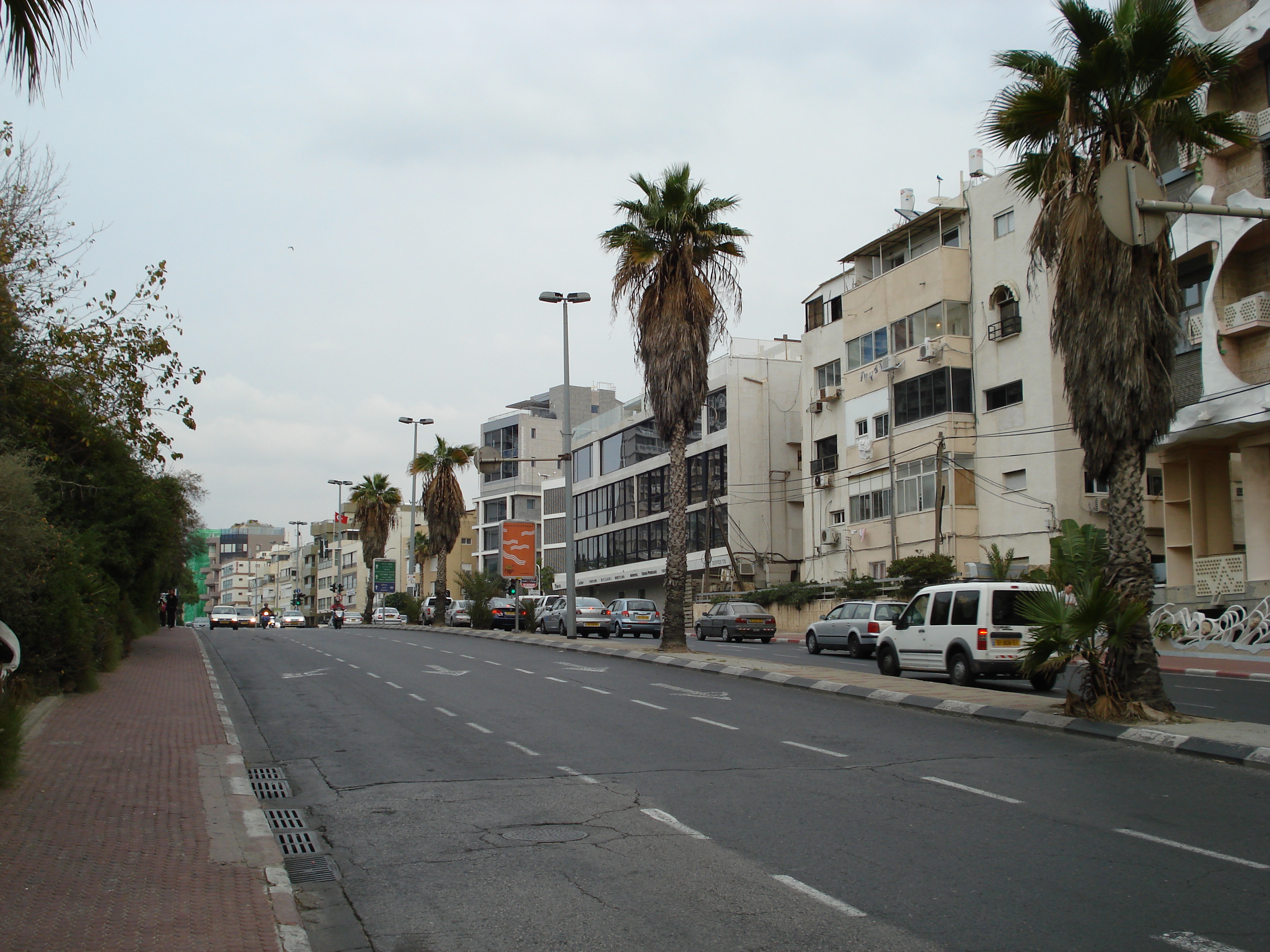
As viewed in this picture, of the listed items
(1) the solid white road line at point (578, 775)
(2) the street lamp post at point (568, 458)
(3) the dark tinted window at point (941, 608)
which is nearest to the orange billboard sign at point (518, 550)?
(2) the street lamp post at point (568, 458)

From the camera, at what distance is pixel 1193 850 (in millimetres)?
7641

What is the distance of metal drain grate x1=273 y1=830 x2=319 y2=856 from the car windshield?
2253cm

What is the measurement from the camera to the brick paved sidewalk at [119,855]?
569 centimetres

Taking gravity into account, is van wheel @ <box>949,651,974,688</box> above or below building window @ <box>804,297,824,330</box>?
below

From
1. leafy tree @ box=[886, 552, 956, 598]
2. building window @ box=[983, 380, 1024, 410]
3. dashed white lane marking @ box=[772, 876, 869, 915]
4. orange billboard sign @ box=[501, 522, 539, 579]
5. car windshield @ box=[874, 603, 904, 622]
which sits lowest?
dashed white lane marking @ box=[772, 876, 869, 915]

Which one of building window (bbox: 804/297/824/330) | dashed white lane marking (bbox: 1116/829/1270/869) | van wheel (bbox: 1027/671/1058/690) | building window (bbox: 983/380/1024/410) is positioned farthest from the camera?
building window (bbox: 804/297/824/330)

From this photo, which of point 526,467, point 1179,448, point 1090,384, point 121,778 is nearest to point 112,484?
point 121,778

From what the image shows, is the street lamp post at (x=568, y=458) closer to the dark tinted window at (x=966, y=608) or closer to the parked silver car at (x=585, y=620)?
the parked silver car at (x=585, y=620)

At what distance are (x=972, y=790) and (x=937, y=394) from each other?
35.8 meters

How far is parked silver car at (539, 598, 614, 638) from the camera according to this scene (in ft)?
137

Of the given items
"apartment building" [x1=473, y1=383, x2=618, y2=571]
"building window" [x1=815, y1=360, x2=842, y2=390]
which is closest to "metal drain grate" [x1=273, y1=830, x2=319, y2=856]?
"building window" [x1=815, y1=360, x2=842, y2=390]

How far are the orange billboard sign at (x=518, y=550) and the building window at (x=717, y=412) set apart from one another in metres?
15.3

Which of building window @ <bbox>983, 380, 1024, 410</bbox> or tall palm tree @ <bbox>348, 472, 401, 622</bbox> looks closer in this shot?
building window @ <bbox>983, 380, 1024, 410</bbox>

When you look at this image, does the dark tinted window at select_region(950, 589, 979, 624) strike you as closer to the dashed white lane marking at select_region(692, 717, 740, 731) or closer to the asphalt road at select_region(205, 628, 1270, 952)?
the asphalt road at select_region(205, 628, 1270, 952)
